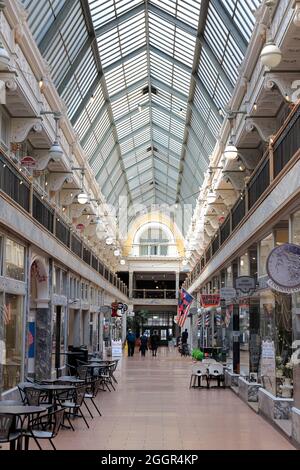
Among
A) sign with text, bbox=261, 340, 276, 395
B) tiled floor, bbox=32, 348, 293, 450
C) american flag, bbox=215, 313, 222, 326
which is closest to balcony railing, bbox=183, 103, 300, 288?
sign with text, bbox=261, 340, 276, 395

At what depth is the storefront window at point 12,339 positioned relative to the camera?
47.3ft

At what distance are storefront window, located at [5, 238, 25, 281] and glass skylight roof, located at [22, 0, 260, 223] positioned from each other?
20.5ft

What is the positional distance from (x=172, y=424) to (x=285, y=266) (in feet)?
16.0

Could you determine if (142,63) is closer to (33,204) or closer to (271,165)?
(33,204)

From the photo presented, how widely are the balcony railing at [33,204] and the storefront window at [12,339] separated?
2.30 m

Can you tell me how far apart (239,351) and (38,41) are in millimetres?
11081

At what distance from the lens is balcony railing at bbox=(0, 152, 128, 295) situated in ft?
45.4

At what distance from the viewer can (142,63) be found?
101 ft

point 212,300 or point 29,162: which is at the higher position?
point 29,162

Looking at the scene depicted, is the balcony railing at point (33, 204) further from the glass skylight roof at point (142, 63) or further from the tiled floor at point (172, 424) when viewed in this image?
the tiled floor at point (172, 424)

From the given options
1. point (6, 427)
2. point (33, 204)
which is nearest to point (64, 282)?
point (33, 204)

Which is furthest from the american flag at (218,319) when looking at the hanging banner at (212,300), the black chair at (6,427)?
the black chair at (6,427)
